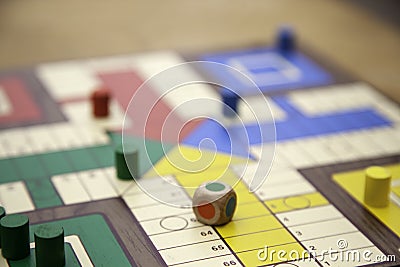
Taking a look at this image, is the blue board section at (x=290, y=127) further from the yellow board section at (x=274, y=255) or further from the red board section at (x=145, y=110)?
the yellow board section at (x=274, y=255)

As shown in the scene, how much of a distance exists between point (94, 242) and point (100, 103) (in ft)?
1.60

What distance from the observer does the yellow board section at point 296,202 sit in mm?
1331

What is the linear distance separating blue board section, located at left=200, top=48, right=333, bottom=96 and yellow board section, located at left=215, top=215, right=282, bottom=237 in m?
0.56

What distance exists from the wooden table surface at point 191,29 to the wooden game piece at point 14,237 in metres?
0.90

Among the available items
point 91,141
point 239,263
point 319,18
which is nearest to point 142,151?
point 91,141

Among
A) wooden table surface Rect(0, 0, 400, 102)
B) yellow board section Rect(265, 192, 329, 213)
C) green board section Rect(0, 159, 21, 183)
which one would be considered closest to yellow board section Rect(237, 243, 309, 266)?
yellow board section Rect(265, 192, 329, 213)

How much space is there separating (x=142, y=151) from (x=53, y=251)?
15.1 inches

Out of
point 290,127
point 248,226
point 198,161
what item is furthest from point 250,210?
point 290,127

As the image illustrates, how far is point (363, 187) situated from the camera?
1.40 m

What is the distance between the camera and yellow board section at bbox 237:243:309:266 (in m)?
1.18

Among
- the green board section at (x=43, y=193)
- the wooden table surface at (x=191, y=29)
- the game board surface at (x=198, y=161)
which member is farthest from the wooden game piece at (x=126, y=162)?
the wooden table surface at (x=191, y=29)

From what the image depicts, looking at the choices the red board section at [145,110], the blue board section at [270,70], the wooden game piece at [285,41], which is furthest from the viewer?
the wooden game piece at [285,41]

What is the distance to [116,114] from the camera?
1685 millimetres

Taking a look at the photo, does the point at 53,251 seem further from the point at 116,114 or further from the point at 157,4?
the point at 157,4
